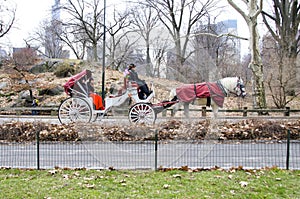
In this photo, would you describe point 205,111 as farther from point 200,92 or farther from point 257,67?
point 257,67

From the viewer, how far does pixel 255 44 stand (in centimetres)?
1811

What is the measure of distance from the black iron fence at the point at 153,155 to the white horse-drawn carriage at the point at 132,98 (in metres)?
1.72

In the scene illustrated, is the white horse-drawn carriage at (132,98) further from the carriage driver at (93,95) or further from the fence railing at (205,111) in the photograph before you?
the fence railing at (205,111)

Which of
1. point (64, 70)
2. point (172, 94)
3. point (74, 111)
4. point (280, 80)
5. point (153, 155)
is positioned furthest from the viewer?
point (64, 70)

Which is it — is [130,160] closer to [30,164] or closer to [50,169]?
[50,169]

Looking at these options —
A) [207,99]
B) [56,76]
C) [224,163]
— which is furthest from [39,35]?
[224,163]

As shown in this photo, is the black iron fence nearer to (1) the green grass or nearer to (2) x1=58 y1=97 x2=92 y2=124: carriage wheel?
(1) the green grass

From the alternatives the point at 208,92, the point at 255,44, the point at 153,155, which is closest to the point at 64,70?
the point at 255,44

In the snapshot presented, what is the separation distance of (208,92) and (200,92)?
0.24m

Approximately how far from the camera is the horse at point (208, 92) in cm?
949

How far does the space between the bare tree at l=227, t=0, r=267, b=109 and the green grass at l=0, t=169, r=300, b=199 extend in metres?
12.5

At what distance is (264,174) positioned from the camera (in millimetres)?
6238

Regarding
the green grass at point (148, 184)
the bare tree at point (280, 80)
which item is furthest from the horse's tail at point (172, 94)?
the bare tree at point (280, 80)

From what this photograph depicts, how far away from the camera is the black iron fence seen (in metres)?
7.22
